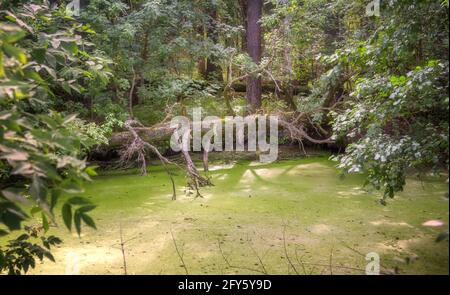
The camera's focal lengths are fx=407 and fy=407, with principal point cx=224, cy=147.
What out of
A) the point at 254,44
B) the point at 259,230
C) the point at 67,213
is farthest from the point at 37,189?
the point at 254,44

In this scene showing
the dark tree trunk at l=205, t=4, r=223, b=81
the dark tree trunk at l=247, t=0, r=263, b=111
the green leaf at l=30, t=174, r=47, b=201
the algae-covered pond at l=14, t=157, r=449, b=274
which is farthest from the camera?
the dark tree trunk at l=247, t=0, r=263, b=111

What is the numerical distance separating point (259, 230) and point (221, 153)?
3.50m

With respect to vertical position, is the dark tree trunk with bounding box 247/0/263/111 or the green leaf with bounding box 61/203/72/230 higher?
the dark tree trunk with bounding box 247/0/263/111

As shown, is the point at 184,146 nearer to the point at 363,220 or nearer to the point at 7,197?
the point at 363,220

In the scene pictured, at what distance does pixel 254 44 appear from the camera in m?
7.12

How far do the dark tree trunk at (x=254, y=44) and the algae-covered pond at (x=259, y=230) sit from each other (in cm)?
252

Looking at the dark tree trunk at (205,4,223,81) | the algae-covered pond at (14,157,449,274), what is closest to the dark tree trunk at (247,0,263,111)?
the dark tree trunk at (205,4,223,81)

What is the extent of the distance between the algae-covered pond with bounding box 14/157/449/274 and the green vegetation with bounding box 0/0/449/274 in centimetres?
2

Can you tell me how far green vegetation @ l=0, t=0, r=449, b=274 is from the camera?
48.8 inches

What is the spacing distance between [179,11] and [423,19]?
4135mm

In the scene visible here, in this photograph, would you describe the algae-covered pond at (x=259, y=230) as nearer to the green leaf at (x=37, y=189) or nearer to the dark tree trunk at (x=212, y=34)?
the green leaf at (x=37, y=189)

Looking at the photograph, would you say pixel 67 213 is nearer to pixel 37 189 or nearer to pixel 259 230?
pixel 37 189

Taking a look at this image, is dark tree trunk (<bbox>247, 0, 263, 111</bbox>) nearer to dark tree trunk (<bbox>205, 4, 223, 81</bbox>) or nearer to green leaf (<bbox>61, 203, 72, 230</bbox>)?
dark tree trunk (<bbox>205, 4, 223, 81</bbox>)

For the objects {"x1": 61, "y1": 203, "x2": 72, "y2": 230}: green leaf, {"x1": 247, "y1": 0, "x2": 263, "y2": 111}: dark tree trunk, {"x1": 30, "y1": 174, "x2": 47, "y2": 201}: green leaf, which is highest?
{"x1": 247, "y1": 0, "x2": 263, "y2": 111}: dark tree trunk
